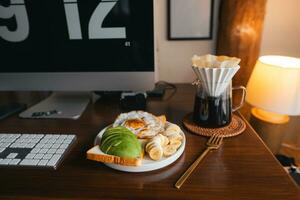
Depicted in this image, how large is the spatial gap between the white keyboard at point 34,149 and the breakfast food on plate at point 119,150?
0.10 m

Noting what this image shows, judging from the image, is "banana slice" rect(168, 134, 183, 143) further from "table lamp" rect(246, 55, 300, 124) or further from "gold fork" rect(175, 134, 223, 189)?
"table lamp" rect(246, 55, 300, 124)

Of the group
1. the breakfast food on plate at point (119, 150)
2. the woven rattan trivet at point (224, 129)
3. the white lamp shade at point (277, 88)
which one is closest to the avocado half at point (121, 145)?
the breakfast food on plate at point (119, 150)

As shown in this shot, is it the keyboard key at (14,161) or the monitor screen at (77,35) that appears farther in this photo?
the monitor screen at (77,35)

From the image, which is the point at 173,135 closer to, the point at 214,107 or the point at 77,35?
the point at 214,107

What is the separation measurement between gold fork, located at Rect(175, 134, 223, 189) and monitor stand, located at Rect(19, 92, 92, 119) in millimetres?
441

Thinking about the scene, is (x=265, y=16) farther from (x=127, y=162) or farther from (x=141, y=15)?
(x=127, y=162)

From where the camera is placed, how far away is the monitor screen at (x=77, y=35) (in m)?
0.73

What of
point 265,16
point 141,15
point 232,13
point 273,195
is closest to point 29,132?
point 141,15

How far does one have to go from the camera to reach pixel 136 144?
0.49 meters

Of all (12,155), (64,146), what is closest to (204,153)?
(64,146)

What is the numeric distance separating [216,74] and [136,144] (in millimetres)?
275

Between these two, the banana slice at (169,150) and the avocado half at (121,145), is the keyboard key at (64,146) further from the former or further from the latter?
the banana slice at (169,150)

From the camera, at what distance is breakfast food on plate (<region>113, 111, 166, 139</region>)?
1.86 ft

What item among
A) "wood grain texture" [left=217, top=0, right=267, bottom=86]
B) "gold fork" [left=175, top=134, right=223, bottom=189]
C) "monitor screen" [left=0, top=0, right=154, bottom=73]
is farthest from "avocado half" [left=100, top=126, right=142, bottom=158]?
"wood grain texture" [left=217, top=0, right=267, bottom=86]
